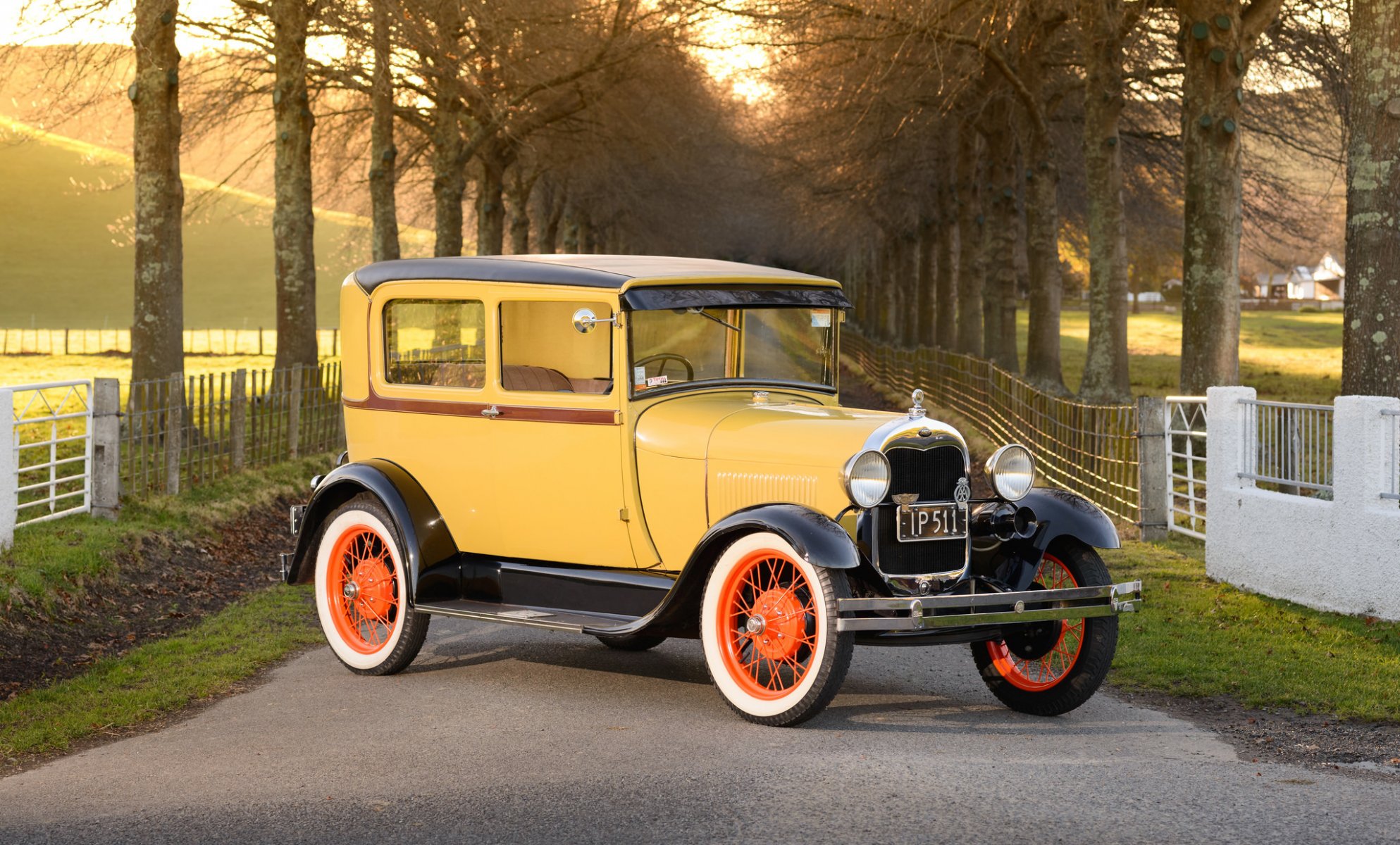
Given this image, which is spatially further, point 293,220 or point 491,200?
point 491,200

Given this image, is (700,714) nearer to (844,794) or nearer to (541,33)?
(844,794)

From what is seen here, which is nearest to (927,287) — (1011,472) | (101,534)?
(101,534)

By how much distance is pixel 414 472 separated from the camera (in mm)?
8359

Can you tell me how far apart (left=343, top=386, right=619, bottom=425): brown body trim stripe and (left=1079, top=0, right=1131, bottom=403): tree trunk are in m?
13.5

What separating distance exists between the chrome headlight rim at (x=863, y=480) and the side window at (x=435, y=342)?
240cm

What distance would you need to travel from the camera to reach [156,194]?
56.0 feet

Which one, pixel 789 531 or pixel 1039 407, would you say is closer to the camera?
pixel 789 531

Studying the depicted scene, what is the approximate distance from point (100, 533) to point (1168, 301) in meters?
113

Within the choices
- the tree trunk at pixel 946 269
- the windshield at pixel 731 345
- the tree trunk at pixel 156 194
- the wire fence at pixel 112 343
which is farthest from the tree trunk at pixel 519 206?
the windshield at pixel 731 345

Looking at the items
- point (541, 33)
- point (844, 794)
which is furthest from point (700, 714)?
point (541, 33)

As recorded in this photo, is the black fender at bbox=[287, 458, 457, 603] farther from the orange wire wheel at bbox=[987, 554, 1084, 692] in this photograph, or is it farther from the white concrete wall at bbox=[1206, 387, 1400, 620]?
the white concrete wall at bbox=[1206, 387, 1400, 620]

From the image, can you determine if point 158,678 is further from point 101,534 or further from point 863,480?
point 863,480

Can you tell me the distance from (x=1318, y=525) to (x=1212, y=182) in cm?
720

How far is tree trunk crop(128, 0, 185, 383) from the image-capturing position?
54.7 feet
